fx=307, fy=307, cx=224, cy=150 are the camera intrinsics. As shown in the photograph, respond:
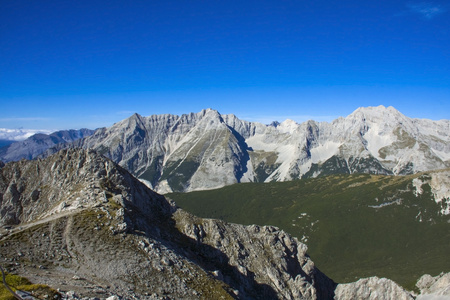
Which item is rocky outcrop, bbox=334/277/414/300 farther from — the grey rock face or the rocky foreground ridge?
the grey rock face

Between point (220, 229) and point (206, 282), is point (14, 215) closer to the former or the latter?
point (220, 229)

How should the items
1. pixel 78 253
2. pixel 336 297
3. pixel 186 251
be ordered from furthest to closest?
pixel 336 297 → pixel 186 251 → pixel 78 253

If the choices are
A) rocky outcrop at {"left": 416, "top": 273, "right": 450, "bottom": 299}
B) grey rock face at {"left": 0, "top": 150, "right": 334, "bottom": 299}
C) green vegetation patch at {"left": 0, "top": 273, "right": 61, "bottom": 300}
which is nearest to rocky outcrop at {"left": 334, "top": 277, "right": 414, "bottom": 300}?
grey rock face at {"left": 0, "top": 150, "right": 334, "bottom": 299}

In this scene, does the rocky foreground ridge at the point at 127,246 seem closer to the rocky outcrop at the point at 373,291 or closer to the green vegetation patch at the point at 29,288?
the rocky outcrop at the point at 373,291

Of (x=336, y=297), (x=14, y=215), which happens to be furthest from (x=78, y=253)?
(x=336, y=297)

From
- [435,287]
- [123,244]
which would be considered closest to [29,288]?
[123,244]

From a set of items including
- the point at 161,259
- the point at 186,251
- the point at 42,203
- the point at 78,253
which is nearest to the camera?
the point at 78,253
